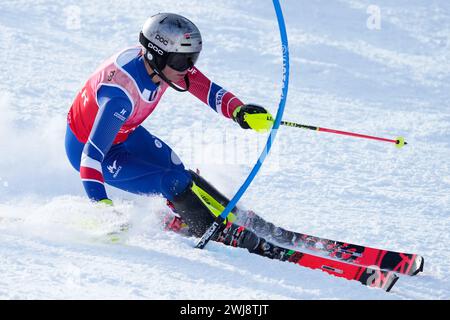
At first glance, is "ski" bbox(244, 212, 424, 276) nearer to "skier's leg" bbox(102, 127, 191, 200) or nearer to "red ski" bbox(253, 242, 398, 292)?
"red ski" bbox(253, 242, 398, 292)

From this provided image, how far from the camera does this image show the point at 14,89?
7.56 meters

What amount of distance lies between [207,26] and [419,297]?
7.30m

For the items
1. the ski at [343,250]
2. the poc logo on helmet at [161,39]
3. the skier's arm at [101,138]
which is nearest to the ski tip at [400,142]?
the ski at [343,250]

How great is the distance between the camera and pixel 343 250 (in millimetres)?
4816

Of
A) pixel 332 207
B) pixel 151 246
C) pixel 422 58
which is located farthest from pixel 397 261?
pixel 422 58

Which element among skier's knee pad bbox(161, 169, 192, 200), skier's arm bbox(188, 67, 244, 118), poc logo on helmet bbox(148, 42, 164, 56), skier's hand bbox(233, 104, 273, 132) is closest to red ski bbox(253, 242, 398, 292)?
skier's knee pad bbox(161, 169, 192, 200)

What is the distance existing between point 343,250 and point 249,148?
2166 millimetres

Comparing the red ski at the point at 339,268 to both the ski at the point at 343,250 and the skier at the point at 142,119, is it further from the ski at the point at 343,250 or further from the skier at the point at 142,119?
the ski at the point at 343,250

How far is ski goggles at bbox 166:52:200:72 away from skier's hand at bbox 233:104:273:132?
1.86 feet

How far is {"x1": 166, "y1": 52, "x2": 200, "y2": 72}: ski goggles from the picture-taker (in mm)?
4391

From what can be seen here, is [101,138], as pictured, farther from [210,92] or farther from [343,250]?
[343,250]

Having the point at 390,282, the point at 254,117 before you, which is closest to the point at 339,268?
the point at 390,282

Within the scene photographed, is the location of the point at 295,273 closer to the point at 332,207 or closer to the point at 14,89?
the point at 332,207

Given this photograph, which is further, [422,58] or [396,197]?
[422,58]
